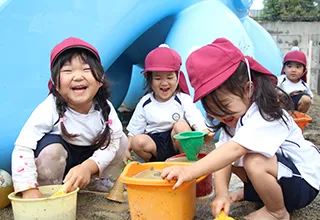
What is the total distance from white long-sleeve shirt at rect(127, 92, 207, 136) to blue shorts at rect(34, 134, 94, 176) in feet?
1.61

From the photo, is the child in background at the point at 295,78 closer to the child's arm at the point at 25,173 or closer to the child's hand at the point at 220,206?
the child's hand at the point at 220,206

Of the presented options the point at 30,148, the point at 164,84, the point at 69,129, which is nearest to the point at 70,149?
the point at 69,129

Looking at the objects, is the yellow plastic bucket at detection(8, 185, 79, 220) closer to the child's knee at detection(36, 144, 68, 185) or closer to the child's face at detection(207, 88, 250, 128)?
the child's knee at detection(36, 144, 68, 185)

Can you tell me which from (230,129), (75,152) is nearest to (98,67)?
(75,152)

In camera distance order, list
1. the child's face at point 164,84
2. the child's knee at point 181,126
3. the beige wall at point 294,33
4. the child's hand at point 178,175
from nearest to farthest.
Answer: the child's hand at point 178,175 → the child's knee at point 181,126 → the child's face at point 164,84 → the beige wall at point 294,33

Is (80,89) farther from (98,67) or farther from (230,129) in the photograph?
(230,129)

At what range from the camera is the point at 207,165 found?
3.76ft

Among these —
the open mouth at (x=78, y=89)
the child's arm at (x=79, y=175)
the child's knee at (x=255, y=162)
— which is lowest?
the child's arm at (x=79, y=175)

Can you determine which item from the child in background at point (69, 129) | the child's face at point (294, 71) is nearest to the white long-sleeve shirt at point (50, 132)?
the child in background at point (69, 129)

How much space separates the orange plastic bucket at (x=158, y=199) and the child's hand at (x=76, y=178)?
0.64 ft

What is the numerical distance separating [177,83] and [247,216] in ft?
3.18

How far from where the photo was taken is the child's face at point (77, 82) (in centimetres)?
148

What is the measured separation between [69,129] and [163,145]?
1.94ft

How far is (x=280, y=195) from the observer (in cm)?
124
